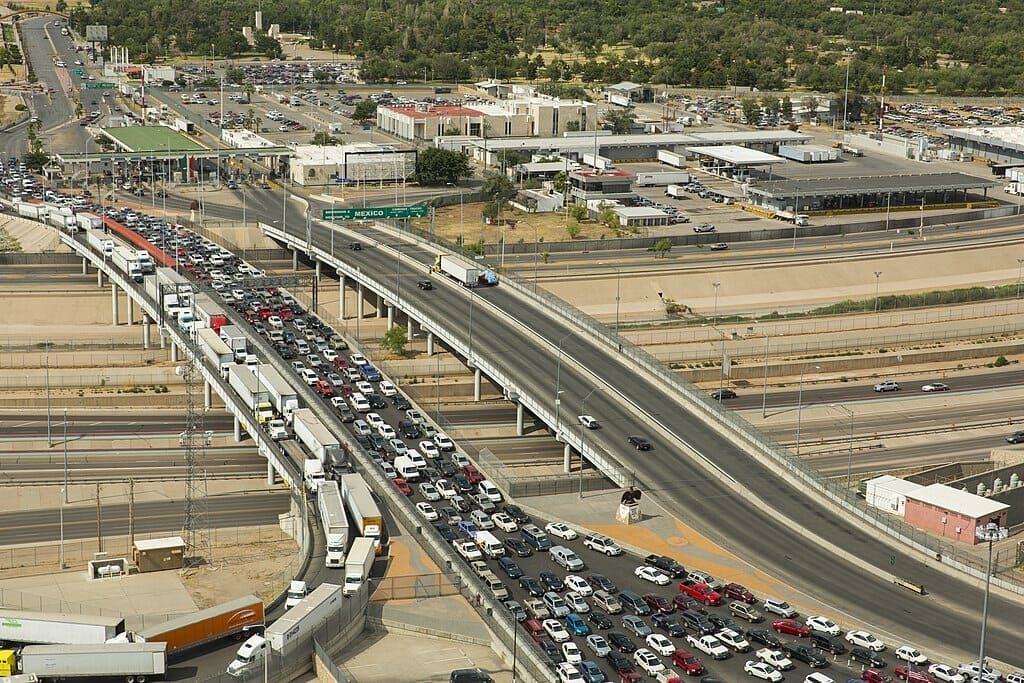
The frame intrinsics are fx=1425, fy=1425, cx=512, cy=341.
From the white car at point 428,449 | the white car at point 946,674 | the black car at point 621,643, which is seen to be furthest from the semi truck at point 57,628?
the white car at point 946,674

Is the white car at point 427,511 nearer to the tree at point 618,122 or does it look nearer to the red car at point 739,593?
the red car at point 739,593

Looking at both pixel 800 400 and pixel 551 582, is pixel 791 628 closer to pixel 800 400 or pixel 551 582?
pixel 551 582

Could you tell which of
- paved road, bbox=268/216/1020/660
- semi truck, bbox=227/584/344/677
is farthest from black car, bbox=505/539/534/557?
semi truck, bbox=227/584/344/677

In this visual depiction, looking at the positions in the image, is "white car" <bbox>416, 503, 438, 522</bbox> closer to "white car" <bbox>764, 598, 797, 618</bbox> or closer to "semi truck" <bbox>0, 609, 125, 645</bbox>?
"white car" <bbox>764, 598, 797, 618</bbox>

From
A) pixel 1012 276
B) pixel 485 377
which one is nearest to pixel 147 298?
pixel 485 377

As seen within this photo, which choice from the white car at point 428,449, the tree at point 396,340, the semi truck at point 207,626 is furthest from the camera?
the tree at point 396,340

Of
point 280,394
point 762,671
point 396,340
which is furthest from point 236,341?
point 762,671

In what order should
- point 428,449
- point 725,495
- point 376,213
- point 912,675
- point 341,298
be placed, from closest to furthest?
point 912,675
point 725,495
point 428,449
point 341,298
point 376,213
